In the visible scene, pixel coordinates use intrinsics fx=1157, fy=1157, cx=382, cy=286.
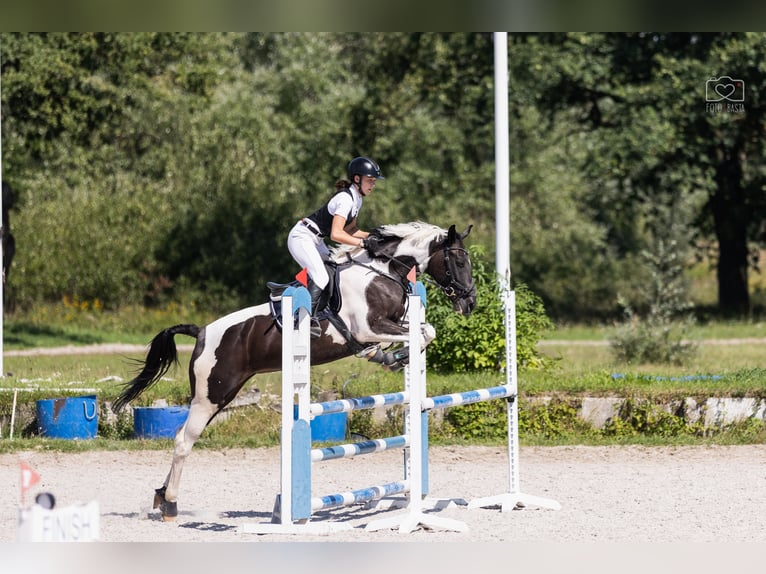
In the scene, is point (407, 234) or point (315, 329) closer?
point (315, 329)

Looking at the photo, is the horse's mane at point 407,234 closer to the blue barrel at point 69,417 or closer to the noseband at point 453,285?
the noseband at point 453,285

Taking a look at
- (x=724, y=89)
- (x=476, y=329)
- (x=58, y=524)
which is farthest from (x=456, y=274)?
(x=724, y=89)

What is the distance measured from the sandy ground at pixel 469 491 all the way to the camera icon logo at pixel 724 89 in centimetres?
953

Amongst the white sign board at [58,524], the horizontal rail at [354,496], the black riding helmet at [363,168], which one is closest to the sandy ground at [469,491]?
the horizontal rail at [354,496]

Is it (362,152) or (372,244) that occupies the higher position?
(362,152)

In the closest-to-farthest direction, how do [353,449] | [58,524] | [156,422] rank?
[58,524]
[353,449]
[156,422]

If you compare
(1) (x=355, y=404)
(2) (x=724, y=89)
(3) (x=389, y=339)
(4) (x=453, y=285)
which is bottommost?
(1) (x=355, y=404)

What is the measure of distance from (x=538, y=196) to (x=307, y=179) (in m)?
4.85

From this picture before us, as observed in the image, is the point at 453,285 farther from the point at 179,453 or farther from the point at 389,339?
the point at 179,453

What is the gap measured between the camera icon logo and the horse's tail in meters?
12.6

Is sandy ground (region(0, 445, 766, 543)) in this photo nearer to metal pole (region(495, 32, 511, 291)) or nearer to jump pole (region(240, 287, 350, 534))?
jump pole (region(240, 287, 350, 534))

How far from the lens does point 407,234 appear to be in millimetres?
7180

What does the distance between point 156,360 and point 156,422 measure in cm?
264

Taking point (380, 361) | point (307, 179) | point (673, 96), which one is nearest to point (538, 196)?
point (307, 179)
